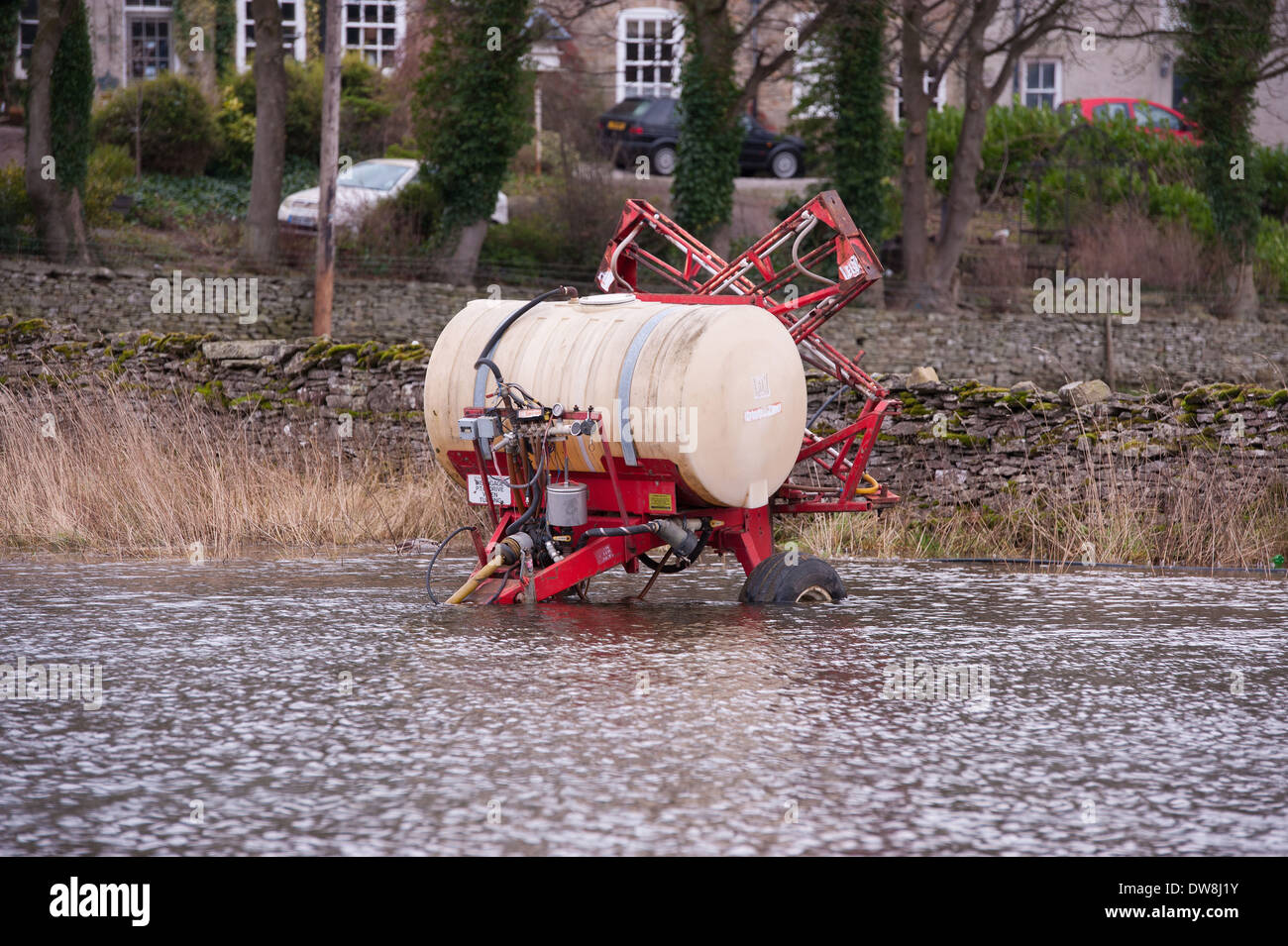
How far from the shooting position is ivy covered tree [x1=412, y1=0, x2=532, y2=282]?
2589cm

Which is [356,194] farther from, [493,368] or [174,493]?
[493,368]

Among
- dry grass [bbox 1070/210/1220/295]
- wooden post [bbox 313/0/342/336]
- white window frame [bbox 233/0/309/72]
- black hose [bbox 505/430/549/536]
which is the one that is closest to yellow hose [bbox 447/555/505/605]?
black hose [bbox 505/430/549/536]

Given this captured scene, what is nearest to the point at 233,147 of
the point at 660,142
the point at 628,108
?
the point at 628,108

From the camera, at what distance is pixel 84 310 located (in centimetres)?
2302

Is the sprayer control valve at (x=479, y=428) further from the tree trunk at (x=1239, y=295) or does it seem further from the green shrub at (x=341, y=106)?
the green shrub at (x=341, y=106)

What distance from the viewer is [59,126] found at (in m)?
24.9

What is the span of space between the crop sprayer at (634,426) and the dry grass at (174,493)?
2876 millimetres

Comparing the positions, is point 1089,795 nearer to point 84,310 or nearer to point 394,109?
point 84,310

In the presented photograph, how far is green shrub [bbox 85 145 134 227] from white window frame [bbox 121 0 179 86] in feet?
17.0

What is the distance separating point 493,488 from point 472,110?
63.2 feet

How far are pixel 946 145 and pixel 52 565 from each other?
27.3 m

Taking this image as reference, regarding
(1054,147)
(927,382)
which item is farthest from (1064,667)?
(1054,147)

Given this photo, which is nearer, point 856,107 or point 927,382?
point 927,382
